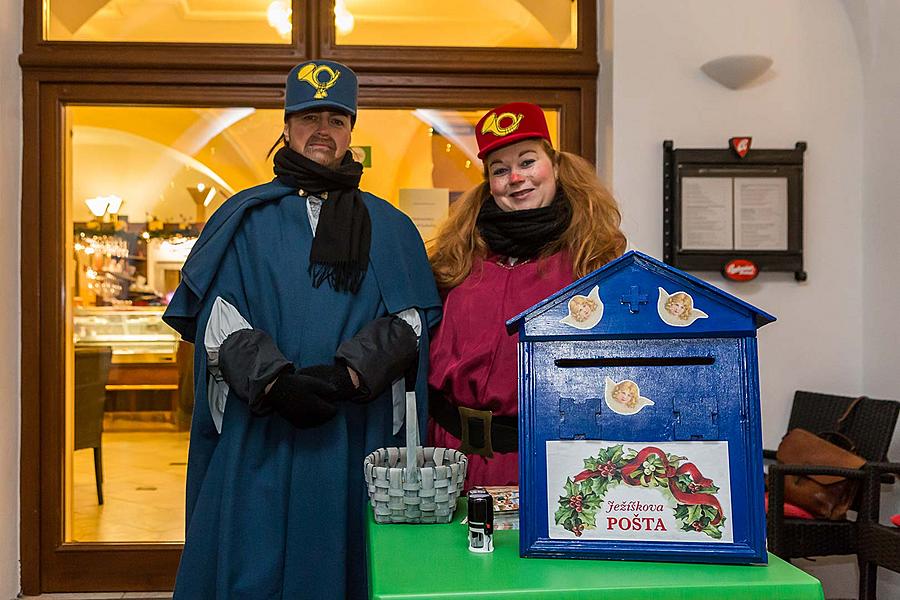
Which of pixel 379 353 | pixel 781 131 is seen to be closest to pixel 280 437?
pixel 379 353

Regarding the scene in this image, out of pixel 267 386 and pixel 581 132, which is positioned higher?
pixel 581 132

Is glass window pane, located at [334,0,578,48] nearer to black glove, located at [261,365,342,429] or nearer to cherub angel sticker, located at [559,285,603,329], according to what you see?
black glove, located at [261,365,342,429]

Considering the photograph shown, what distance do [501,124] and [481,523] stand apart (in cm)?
104

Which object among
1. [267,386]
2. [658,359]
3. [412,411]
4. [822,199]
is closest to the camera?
[658,359]

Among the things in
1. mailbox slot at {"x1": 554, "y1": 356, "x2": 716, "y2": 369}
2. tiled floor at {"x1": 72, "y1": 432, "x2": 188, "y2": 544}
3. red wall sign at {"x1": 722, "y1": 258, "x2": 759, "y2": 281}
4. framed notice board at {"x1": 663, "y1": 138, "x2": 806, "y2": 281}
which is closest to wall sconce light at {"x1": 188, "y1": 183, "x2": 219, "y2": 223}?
tiled floor at {"x1": 72, "y1": 432, "x2": 188, "y2": 544}

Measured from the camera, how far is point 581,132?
3.54 metres

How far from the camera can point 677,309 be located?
1.17 meters

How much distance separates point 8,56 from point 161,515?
1.89 m

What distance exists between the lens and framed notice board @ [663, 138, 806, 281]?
10.8 feet

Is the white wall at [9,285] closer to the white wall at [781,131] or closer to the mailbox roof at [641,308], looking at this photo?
the white wall at [781,131]

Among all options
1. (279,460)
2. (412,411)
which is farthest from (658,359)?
(279,460)

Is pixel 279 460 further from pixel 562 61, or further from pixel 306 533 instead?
pixel 562 61

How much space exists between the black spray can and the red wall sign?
7.75 feet

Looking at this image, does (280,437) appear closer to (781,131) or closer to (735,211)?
(735,211)
